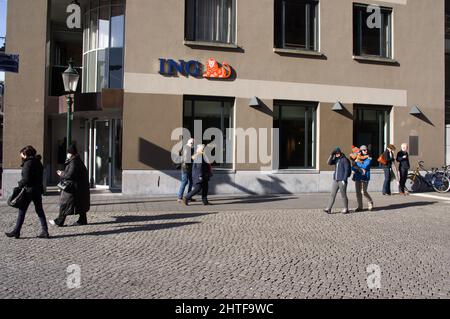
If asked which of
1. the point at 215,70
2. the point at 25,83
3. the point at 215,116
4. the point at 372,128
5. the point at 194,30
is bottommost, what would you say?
the point at 372,128

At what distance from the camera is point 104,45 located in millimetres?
14547

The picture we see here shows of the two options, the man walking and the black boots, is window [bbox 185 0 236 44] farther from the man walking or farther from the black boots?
the black boots

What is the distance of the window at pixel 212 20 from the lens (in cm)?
1387

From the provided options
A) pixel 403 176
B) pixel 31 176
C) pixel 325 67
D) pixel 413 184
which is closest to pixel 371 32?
pixel 325 67

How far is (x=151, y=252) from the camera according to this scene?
6531 mm

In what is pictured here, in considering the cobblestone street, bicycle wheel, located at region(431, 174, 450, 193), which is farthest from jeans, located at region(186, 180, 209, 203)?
bicycle wheel, located at region(431, 174, 450, 193)

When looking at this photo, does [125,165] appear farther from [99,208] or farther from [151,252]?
[151,252]

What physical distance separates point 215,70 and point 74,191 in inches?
267

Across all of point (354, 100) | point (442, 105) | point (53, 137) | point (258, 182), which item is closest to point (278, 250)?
point (258, 182)

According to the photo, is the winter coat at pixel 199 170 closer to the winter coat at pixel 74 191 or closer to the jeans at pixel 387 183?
the winter coat at pixel 74 191

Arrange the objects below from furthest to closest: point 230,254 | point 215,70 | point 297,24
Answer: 1. point 297,24
2. point 215,70
3. point 230,254

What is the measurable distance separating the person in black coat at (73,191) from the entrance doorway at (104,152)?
625 cm

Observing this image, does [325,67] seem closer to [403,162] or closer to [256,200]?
[403,162]

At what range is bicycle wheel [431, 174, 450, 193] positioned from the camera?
1512 cm
